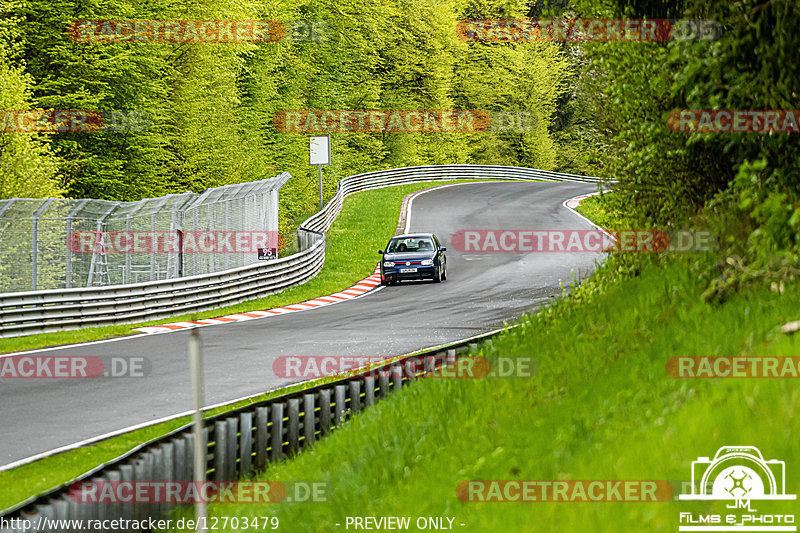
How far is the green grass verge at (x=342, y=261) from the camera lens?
1869cm

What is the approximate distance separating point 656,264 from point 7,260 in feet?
45.7

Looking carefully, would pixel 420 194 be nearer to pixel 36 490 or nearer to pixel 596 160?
pixel 596 160

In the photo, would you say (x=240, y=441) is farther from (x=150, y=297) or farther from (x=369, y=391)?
(x=150, y=297)

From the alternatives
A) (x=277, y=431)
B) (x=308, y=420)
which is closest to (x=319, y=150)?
(x=308, y=420)

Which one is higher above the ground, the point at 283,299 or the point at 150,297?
the point at 150,297

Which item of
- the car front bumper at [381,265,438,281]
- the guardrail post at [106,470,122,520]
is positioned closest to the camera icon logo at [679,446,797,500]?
the guardrail post at [106,470,122,520]

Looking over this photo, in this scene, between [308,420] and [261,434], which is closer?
[261,434]

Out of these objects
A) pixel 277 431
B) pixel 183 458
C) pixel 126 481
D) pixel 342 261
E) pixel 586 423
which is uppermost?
pixel 586 423

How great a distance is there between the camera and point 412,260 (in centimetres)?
2756

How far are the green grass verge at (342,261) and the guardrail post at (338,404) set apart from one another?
859 cm

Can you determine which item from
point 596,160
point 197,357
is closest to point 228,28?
point 596,160

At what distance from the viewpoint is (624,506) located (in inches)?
196

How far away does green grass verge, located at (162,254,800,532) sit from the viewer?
206 inches

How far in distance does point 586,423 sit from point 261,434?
180 inches
